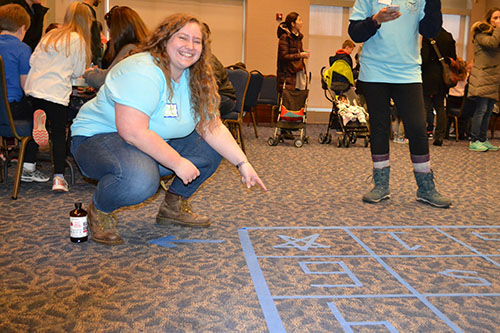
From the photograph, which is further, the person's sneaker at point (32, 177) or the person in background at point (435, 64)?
the person in background at point (435, 64)

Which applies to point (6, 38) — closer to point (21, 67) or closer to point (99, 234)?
point (21, 67)

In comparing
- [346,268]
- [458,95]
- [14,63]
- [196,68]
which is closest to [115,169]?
[196,68]

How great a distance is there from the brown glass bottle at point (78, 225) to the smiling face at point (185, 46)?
812 mm

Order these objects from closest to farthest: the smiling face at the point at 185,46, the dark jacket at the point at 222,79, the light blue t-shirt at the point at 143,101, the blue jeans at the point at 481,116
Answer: the light blue t-shirt at the point at 143,101 < the smiling face at the point at 185,46 < the dark jacket at the point at 222,79 < the blue jeans at the point at 481,116

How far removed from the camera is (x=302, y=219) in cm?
301

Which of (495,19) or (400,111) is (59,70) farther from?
(495,19)

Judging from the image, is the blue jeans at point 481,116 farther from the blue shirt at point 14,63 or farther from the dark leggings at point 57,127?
the blue shirt at point 14,63

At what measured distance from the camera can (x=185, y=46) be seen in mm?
2279

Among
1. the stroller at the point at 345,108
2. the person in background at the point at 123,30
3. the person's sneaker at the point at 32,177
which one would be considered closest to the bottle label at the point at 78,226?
the person in background at the point at 123,30

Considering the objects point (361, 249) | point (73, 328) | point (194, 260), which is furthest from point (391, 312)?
point (73, 328)

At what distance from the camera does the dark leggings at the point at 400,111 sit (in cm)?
325

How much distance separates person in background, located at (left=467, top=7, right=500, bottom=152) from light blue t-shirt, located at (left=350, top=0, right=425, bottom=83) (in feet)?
11.8

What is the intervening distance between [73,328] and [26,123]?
86.8 inches

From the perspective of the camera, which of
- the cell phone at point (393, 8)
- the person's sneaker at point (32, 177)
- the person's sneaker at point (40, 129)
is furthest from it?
the person's sneaker at point (32, 177)
